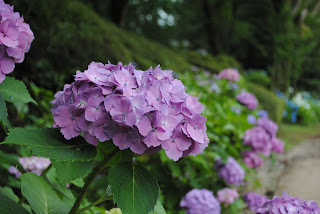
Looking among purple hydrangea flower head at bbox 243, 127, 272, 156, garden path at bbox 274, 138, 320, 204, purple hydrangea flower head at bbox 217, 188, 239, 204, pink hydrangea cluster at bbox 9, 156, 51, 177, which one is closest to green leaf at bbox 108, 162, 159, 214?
pink hydrangea cluster at bbox 9, 156, 51, 177

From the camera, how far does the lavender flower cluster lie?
2.65 meters

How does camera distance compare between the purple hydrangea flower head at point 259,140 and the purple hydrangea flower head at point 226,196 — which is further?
the purple hydrangea flower head at point 259,140

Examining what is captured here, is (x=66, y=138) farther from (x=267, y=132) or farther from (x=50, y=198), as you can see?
(x=267, y=132)

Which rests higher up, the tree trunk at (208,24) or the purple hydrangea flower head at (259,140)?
the purple hydrangea flower head at (259,140)

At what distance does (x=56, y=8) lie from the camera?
10.8 feet

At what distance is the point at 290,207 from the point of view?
3.59 ft

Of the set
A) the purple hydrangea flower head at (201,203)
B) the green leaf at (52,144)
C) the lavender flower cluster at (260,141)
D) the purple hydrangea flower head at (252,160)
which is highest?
the green leaf at (52,144)

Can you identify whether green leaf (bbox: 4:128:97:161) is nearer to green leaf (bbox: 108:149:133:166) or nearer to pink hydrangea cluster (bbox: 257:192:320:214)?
green leaf (bbox: 108:149:133:166)

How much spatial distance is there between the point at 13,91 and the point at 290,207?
3.12 feet

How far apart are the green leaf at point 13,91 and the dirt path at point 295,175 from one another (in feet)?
9.34

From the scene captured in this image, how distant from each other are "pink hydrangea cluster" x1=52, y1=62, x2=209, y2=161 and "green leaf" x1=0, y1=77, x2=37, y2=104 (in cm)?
27

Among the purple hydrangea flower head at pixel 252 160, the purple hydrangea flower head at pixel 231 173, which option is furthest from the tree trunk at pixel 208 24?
the purple hydrangea flower head at pixel 231 173

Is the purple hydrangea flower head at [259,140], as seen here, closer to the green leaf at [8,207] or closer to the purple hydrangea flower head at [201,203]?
the purple hydrangea flower head at [201,203]

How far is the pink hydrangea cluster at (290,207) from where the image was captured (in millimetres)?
1071
